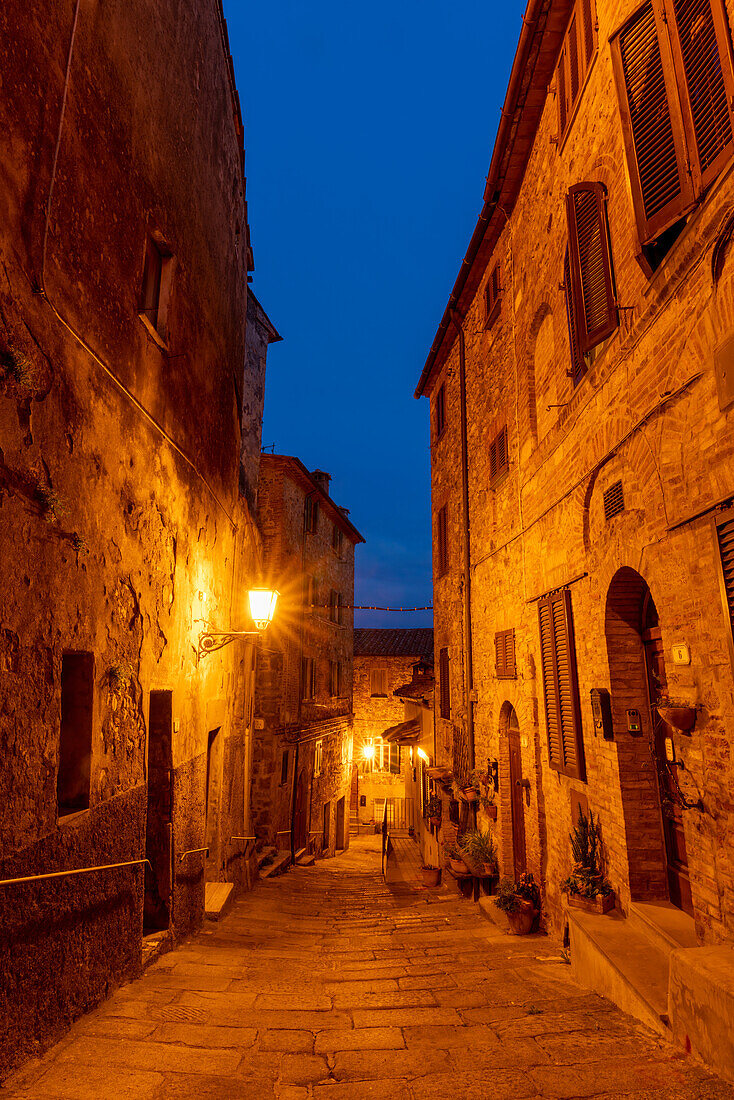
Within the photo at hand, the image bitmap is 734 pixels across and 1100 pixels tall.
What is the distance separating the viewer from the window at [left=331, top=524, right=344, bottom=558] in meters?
23.8

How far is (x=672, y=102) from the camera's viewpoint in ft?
14.6

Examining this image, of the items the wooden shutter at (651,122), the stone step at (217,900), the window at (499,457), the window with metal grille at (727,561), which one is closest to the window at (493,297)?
the window at (499,457)

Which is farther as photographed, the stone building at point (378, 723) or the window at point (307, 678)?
the stone building at point (378, 723)

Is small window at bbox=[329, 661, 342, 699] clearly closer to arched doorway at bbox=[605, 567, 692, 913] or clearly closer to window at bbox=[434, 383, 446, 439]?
window at bbox=[434, 383, 446, 439]

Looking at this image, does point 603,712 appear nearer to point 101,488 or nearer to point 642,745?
point 642,745

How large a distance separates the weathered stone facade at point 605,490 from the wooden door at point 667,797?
0.20ft

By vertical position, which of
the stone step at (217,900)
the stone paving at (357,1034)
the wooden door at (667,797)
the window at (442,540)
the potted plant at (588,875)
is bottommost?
the stone step at (217,900)

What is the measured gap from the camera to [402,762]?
29.3 metres

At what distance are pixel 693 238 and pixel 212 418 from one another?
579cm

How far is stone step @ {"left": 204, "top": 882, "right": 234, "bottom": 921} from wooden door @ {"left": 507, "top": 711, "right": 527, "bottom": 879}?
13.3 ft

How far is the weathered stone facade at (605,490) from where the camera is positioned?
159 inches

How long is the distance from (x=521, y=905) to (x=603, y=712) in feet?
9.57

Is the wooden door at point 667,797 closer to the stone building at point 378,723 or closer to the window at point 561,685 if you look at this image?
the window at point 561,685

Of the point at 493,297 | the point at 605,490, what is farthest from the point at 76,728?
the point at 493,297
